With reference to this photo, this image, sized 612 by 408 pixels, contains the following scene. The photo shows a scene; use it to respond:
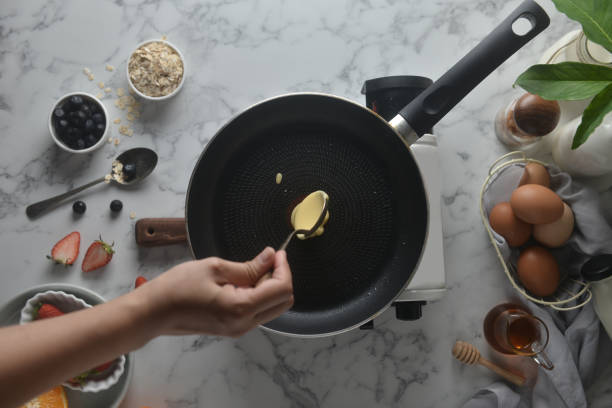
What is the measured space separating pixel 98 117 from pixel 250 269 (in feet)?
1.50

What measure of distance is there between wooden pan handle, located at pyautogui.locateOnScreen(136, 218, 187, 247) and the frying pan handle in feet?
1.32

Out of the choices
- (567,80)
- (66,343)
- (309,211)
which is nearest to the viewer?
(66,343)

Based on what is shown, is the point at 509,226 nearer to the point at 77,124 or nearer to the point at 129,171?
the point at 129,171

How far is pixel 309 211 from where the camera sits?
0.67 metres

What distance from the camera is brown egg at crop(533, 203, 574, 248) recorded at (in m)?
0.73

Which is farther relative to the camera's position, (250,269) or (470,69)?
(470,69)

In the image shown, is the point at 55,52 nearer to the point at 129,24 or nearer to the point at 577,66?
the point at 129,24

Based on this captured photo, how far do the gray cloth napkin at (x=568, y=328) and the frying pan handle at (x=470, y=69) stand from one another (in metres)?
0.22

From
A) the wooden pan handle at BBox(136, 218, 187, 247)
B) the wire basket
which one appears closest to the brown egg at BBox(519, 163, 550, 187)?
the wire basket

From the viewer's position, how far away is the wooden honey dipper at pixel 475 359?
773 millimetres

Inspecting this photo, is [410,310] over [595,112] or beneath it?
beneath

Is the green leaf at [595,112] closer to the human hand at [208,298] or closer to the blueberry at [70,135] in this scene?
the human hand at [208,298]

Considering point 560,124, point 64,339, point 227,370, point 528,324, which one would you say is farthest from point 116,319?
point 560,124

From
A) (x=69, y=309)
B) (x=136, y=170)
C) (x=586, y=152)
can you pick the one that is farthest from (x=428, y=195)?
(x=69, y=309)
